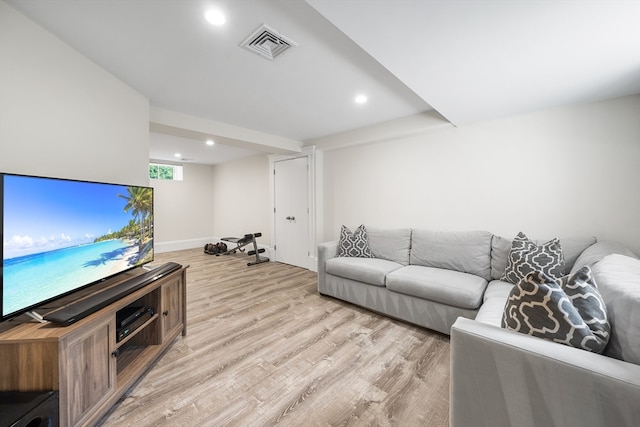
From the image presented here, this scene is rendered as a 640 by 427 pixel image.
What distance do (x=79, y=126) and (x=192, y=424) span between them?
2.14 m

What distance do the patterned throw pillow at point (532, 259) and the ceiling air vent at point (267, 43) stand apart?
2.57 metres

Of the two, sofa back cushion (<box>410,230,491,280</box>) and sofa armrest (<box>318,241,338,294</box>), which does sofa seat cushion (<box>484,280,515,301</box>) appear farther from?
sofa armrest (<box>318,241,338,294</box>)

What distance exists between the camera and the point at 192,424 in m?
1.33

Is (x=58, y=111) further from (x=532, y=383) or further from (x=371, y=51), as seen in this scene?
(x=532, y=383)

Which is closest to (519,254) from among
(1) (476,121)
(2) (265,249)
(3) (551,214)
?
(3) (551,214)

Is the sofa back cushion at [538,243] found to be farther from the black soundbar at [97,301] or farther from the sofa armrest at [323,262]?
the black soundbar at [97,301]

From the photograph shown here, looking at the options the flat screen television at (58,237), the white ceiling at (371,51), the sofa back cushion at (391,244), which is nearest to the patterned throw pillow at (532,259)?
the sofa back cushion at (391,244)

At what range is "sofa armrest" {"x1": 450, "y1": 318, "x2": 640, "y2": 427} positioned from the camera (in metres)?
0.81

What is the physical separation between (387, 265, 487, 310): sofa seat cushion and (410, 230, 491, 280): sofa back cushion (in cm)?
10

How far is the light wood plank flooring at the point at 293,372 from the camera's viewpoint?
1391mm

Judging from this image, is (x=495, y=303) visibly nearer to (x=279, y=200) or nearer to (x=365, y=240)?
(x=365, y=240)

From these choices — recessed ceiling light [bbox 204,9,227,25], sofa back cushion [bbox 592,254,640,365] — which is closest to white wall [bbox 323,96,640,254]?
sofa back cushion [bbox 592,254,640,365]

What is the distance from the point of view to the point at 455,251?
8.64 ft

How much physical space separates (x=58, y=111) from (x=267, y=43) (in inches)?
58.5
